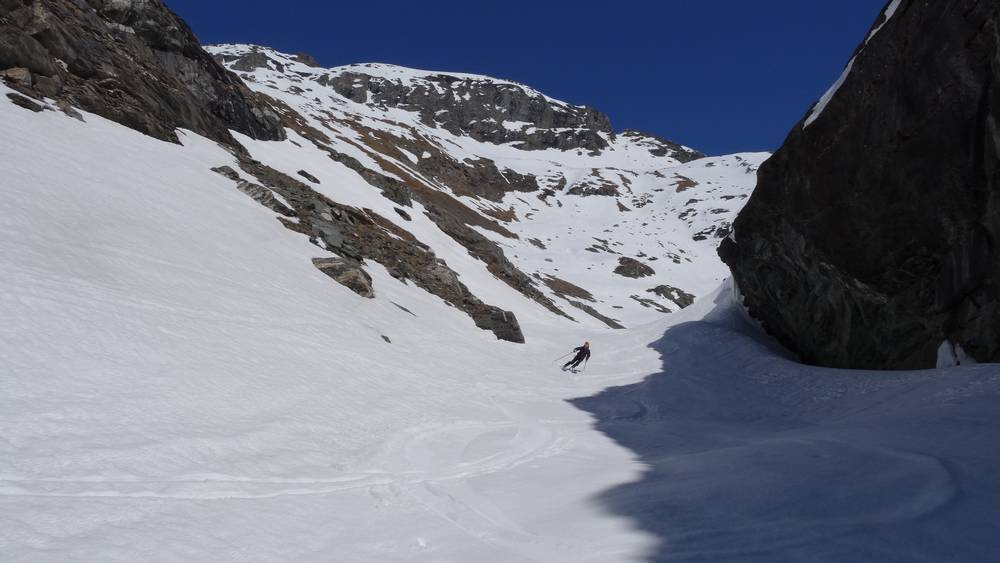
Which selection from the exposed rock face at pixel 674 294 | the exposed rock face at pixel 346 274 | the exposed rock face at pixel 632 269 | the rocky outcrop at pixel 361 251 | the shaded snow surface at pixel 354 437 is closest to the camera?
the shaded snow surface at pixel 354 437

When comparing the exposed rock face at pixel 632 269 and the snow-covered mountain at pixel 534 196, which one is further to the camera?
the exposed rock face at pixel 632 269

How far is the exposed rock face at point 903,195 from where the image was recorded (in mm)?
11695

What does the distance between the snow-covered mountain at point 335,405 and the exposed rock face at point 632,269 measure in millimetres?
51385

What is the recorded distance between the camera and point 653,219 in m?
128

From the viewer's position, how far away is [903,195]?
44.8 ft

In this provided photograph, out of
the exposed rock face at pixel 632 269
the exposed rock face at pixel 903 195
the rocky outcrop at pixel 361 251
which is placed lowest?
the rocky outcrop at pixel 361 251

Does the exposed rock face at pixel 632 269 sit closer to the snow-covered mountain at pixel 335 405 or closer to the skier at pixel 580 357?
the snow-covered mountain at pixel 335 405

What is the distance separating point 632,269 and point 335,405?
78.4m

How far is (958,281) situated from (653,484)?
11.5m

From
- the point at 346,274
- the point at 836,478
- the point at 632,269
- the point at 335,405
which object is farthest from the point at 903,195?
the point at 632,269

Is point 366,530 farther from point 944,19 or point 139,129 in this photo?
point 139,129

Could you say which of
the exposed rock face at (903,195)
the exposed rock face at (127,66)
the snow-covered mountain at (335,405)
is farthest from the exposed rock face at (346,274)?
the exposed rock face at (903,195)

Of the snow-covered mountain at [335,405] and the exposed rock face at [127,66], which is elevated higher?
the exposed rock face at [127,66]

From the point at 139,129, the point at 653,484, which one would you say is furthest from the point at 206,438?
the point at 139,129
